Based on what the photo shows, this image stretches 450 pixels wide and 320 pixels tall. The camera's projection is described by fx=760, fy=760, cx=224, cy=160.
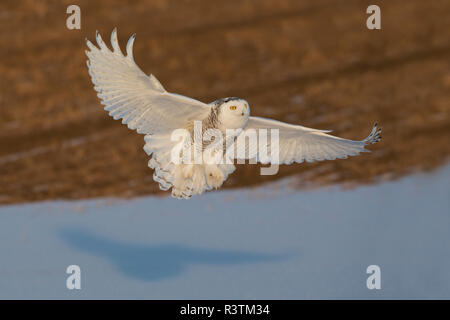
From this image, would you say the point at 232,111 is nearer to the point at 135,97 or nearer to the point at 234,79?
the point at 135,97

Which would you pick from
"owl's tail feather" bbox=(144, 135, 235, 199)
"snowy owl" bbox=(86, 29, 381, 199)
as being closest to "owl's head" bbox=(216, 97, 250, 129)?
"snowy owl" bbox=(86, 29, 381, 199)

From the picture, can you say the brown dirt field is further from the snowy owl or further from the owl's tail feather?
the owl's tail feather

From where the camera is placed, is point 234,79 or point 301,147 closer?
point 301,147

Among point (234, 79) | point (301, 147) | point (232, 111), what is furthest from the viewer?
point (234, 79)

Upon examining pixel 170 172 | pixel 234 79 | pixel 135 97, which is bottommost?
pixel 170 172

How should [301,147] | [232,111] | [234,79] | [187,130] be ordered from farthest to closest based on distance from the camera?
[234,79] < [301,147] < [187,130] < [232,111]

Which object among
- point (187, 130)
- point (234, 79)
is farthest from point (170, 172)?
point (234, 79)

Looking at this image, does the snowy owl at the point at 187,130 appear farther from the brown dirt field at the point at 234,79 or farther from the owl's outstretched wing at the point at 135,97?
the brown dirt field at the point at 234,79
